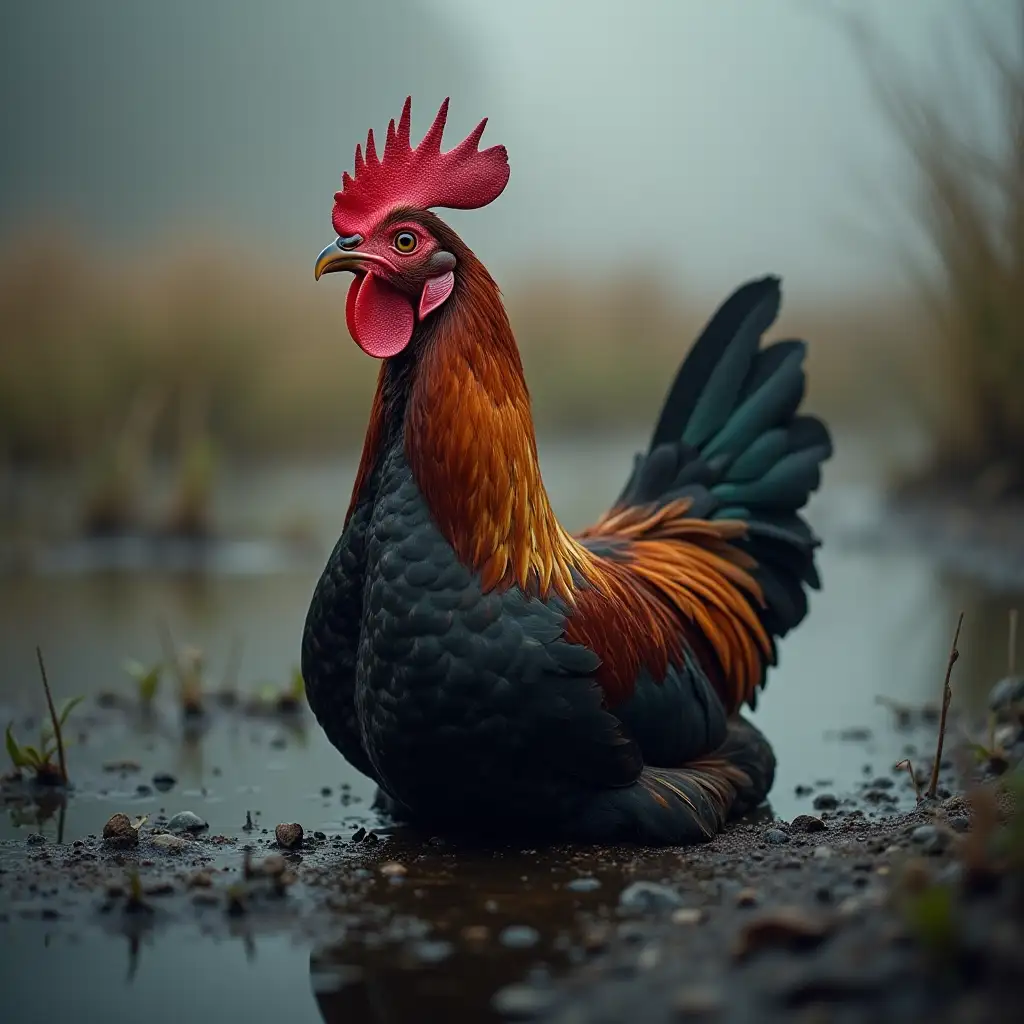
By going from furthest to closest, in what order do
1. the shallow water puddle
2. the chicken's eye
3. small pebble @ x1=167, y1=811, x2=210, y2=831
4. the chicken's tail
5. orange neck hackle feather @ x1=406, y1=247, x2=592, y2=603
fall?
the chicken's tail, small pebble @ x1=167, y1=811, x2=210, y2=831, the chicken's eye, orange neck hackle feather @ x1=406, y1=247, x2=592, y2=603, the shallow water puddle

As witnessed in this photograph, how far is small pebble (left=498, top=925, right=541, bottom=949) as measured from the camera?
2.69 m

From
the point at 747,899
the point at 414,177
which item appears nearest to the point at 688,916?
the point at 747,899

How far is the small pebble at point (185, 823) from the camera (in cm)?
376

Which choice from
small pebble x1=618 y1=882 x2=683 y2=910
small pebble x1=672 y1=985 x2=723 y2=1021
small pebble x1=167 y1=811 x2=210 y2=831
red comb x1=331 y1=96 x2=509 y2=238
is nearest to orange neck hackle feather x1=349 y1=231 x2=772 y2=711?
red comb x1=331 y1=96 x2=509 y2=238

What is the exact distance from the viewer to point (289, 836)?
3504 mm

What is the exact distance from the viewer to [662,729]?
11.9ft

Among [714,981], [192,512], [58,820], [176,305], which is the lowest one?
[714,981]

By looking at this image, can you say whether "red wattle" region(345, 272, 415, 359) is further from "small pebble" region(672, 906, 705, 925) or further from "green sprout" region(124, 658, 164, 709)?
"green sprout" region(124, 658, 164, 709)

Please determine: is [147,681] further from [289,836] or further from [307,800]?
[289,836]

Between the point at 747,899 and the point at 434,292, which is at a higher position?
the point at 434,292

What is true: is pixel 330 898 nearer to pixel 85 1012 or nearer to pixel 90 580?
pixel 85 1012

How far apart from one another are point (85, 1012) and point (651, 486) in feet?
8.44

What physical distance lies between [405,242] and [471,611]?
38.1 inches

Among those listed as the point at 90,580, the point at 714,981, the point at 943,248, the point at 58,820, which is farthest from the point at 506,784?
the point at 943,248
